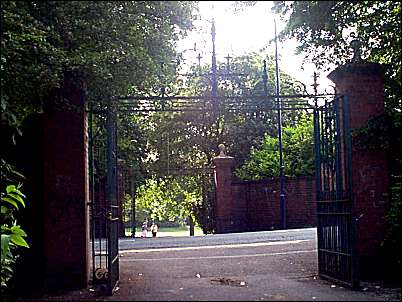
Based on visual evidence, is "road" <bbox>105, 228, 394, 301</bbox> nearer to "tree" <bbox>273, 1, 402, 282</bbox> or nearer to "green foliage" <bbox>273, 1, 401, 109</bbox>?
"tree" <bbox>273, 1, 402, 282</bbox>

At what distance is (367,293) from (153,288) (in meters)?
3.12

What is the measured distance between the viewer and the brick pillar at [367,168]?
37.7ft

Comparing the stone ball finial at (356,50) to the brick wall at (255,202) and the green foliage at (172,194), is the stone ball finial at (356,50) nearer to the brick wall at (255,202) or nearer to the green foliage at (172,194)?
the brick wall at (255,202)

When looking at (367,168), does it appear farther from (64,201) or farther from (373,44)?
(64,201)

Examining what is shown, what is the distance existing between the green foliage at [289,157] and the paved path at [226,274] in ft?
27.3

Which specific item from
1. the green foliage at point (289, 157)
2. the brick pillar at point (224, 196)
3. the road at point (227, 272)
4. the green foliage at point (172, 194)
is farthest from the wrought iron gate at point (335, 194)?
the green foliage at point (172, 194)

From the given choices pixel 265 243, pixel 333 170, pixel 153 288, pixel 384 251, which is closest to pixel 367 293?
pixel 384 251

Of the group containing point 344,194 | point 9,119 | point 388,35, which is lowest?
point 344,194

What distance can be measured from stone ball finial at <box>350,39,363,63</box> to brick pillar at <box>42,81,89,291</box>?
181 inches

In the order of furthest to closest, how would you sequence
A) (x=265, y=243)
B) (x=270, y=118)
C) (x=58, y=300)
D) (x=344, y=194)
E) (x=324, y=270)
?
1. (x=270, y=118)
2. (x=265, y=243)
3. (x=324, y=270)
4. (x=344, y=194)
5. (x=58, y=300)

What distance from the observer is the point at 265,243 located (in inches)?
735

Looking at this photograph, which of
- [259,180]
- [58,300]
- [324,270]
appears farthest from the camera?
[259,180]

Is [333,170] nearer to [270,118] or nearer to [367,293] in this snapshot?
[367,293]

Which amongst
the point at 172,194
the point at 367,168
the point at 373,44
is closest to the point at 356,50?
the point at 373,44
